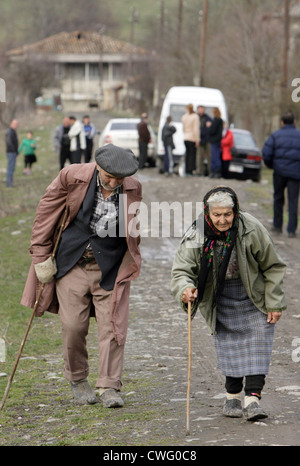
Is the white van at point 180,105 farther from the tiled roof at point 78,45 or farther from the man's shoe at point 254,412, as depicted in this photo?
the tiled roof at point 78,45

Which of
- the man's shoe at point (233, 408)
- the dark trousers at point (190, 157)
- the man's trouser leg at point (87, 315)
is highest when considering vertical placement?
the man's trouser leg at point (87, 315)

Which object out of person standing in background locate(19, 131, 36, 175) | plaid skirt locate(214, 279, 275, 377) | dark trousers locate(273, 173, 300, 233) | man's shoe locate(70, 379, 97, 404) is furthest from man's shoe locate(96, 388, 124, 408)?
person standing in background locate(19, 131, 36, 175)

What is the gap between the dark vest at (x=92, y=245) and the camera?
21.0 feet

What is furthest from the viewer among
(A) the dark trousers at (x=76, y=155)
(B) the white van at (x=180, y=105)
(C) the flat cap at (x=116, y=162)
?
(B) the white van at (x=180, y=105)

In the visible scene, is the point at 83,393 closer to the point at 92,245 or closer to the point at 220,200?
the point at 92,245

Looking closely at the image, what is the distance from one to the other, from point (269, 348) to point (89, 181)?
161 centimetres

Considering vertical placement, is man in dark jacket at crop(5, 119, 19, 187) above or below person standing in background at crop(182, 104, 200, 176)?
below

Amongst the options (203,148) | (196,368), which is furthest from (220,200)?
(203,148)

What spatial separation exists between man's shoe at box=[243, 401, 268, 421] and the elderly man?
104 centimetres

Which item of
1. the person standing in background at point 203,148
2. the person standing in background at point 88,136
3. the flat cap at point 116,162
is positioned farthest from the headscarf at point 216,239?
the person standing in background at point 88,136

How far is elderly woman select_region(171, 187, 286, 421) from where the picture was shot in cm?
574

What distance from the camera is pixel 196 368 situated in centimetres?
773

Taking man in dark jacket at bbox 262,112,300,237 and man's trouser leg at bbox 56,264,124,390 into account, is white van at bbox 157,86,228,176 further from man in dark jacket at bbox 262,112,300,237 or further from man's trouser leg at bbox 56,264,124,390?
man's trouser leg at bbox 56,264,124,390
